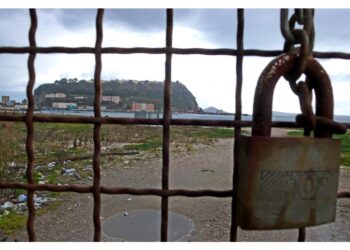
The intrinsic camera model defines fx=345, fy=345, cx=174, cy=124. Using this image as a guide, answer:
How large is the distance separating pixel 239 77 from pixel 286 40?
0.67ft

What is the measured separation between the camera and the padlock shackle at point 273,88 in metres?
1.09

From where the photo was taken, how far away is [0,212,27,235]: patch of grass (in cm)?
694

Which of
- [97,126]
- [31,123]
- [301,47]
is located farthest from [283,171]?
[31,123]

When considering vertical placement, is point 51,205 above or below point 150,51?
below

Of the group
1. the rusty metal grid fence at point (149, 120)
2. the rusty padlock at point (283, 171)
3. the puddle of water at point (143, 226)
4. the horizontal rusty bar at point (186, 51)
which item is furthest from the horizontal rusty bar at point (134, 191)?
the puddle of water at point (143, 226)

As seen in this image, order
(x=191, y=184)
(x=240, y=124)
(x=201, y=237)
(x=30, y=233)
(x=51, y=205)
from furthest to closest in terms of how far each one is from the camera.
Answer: (x=191, y=184) < (x=51, y=205) < (x=201, y=237) < (x=30, y=233) < (x=240, y=124)

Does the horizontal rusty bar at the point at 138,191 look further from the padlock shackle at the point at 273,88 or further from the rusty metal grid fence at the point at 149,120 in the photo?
the padlock shackle at the point at 273,88

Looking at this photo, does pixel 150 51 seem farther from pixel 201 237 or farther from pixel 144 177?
pixel 144 177

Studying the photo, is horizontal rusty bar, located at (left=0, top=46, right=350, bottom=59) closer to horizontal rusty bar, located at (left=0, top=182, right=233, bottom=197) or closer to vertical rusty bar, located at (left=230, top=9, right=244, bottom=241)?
vertical rusty bar, located at (left=230, top=9, right=244, bottom=241)

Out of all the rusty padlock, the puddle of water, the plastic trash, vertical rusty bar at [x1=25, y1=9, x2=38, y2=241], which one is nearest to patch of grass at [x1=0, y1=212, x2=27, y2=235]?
the plastic trash

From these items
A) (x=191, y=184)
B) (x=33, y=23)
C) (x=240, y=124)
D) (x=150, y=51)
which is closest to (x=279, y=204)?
(x=240, y=124)

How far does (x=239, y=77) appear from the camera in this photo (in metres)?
1.23

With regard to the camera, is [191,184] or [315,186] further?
[191,184]

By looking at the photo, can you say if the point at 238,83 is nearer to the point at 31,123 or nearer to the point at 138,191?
the point at 138,191
